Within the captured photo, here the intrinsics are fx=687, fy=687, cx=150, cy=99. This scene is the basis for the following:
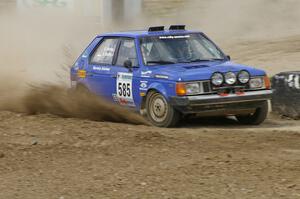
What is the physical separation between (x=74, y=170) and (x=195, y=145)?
1663 mm

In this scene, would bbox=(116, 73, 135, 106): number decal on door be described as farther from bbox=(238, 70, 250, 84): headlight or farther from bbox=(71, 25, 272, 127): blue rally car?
bbox=(238, 70, 250, 84): headlight

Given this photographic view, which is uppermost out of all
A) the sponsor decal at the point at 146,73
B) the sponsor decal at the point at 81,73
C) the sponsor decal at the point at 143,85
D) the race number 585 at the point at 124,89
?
the sponsor decal at the point at 146,73

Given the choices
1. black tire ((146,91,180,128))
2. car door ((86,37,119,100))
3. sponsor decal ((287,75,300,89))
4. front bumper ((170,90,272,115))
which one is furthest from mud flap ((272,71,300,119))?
car door ((86,37,119,100))

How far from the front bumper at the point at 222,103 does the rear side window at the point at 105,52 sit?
1.75 metres

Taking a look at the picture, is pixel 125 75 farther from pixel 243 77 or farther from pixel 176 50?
pixel 243 77

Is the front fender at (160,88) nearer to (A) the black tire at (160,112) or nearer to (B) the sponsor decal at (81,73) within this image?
(A) the black tire at (160,112)

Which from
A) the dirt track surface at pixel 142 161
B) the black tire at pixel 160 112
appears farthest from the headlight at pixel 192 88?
the dirt track surface at pixel 142 161

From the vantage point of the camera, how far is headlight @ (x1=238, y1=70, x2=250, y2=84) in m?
9.34

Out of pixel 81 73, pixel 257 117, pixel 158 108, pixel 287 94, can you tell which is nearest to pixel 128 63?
pixel 158 108

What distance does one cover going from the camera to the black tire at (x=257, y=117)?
383 inches

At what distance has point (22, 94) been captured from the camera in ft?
36.1

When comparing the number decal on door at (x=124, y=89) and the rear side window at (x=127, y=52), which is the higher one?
the rear side window at (x=127, y=52)

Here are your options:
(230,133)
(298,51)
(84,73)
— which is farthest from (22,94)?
(298,51)

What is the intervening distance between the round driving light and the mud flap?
135 cm
